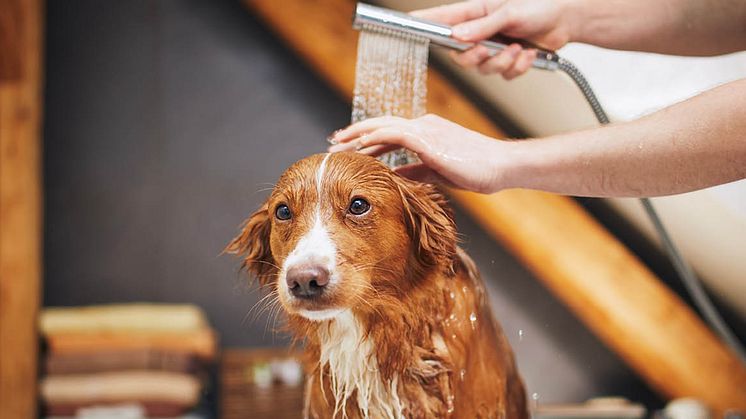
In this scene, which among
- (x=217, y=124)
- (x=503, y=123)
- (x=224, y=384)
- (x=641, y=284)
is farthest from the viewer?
(x=217, y=124)

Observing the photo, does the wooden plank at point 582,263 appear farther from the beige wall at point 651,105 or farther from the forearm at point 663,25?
the forearm at point 663,25

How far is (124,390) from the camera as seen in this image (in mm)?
2727

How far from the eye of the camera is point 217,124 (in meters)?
3.25

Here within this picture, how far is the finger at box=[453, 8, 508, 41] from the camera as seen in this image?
99cm

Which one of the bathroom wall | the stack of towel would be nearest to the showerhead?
the stack of towel

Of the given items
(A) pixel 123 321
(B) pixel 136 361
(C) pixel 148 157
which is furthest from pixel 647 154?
(C) pixel 148 157

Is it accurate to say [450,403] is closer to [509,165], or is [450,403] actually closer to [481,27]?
[509,165]

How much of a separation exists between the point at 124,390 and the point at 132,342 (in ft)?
0.58

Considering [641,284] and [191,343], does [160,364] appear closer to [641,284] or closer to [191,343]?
[191,343]

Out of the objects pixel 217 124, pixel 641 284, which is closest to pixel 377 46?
pixel 641 284

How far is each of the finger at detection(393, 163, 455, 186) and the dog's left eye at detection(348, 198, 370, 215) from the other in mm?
81

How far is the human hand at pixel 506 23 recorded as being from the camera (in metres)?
1.01

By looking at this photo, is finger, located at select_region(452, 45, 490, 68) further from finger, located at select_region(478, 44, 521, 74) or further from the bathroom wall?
the bathroom wall

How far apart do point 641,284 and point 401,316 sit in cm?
81
